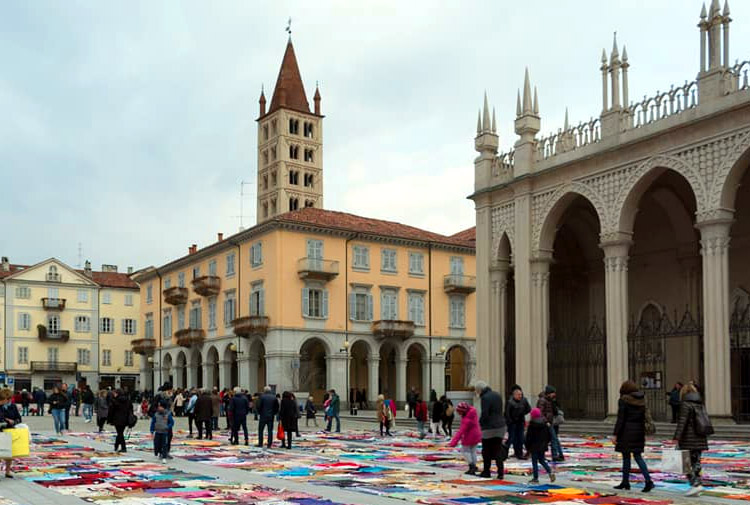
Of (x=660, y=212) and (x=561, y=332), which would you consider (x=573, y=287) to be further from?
(x=660, y=212)

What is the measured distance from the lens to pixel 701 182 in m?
26.3

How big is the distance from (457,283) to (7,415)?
161 ft

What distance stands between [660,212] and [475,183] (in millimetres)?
6801

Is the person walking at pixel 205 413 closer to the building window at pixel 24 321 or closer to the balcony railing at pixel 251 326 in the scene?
A: the balcony railing at pixel 251 326

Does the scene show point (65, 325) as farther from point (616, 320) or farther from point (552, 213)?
point (616, 320)

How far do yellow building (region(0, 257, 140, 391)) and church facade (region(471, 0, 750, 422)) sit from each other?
61.4 meters

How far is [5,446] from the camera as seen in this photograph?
15609 mm

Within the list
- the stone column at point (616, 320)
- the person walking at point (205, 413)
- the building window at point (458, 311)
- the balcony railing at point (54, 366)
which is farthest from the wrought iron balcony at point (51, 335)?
the stone column at point (616, 320)

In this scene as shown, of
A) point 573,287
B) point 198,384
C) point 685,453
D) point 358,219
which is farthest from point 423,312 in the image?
point 685,453

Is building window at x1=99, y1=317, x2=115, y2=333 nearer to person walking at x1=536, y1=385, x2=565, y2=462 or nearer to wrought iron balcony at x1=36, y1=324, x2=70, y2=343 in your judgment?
wrought iron balcony at x1=36, y1=324, x2=70, y2=343

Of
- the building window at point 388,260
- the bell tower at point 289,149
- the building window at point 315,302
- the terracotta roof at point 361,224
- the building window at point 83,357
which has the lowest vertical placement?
the building window at point 83,357

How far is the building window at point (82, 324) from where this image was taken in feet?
296

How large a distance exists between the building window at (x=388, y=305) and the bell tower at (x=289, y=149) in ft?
116

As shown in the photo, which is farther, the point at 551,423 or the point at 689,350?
the point at 689,350
